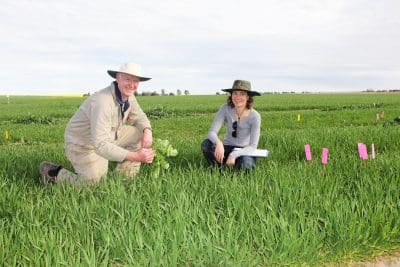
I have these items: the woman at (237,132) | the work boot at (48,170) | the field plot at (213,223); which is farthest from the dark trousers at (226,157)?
the work boot at (48,170)

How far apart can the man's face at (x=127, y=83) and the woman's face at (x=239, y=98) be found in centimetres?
134

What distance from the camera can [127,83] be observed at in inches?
183

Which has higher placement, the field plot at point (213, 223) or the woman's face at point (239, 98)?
the woman's face at point (239, 98)

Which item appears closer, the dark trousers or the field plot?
the field plot

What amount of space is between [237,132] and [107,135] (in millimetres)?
1874

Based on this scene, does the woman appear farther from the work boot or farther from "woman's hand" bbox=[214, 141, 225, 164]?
the work boot

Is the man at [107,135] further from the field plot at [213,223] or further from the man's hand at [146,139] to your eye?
the field plot at [213,223]

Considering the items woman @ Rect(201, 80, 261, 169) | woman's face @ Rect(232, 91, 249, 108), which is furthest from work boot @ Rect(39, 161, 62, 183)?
woman's face @ Rect(232, 91, 249, 108)

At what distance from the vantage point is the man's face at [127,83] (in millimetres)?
4613

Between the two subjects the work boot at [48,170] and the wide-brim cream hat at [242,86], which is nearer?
the work boot at [48,170]

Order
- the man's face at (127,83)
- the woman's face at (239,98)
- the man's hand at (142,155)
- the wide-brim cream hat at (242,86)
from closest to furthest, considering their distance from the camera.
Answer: the man's hand at (142,155), the man's face at (127,83), the wide-brim cream hat at (242,86), the woman's face at (239,98)

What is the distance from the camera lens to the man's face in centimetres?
461

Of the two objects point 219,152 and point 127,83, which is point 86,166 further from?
point 219,152

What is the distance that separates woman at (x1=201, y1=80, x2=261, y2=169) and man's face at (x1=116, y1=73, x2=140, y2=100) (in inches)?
51.5
